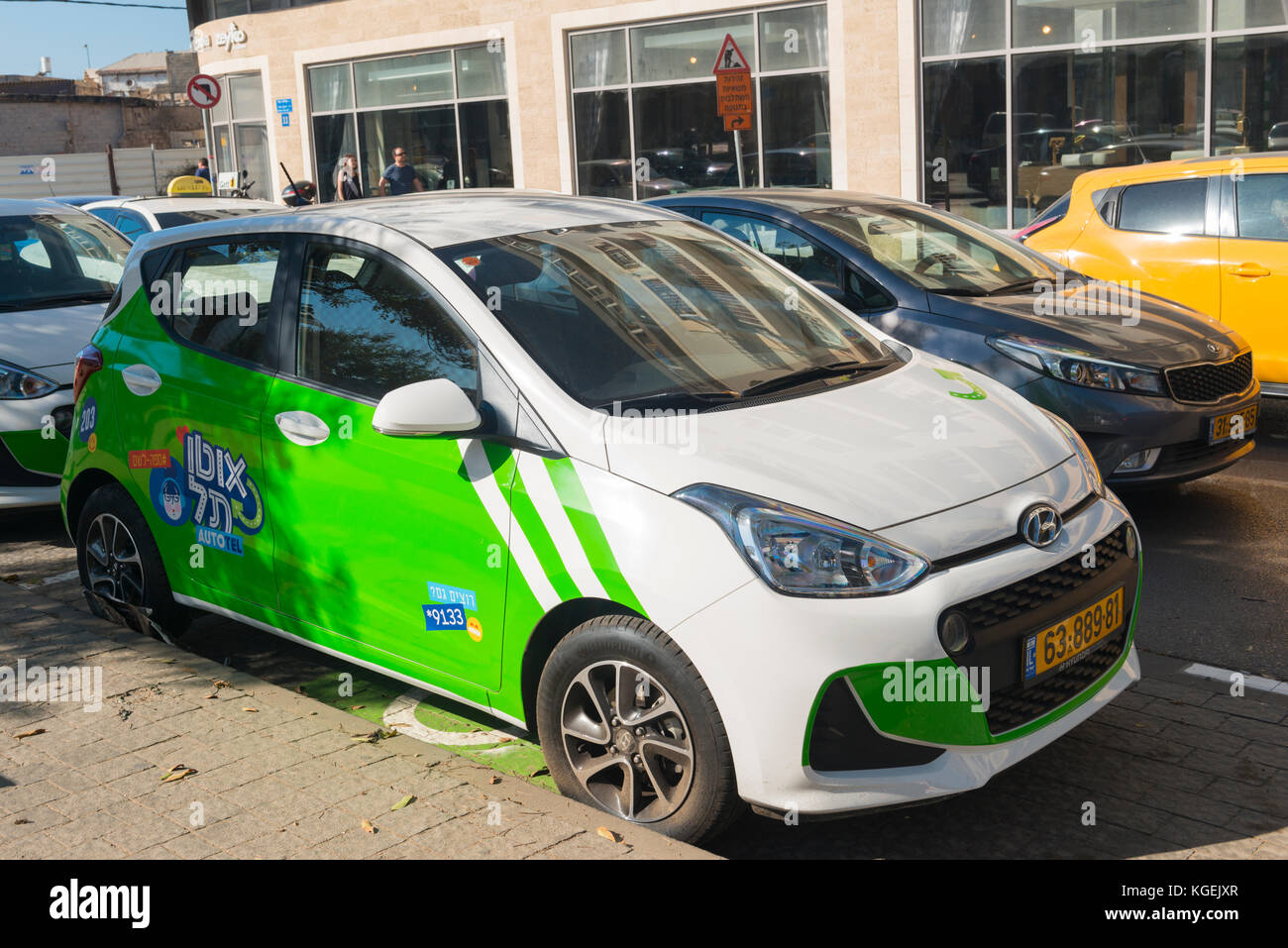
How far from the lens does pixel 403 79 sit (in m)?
24.3

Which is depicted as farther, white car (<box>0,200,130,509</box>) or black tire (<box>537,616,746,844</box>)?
white car (<box>0,200,130,509</box>)

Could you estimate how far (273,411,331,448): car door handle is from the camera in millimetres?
4270

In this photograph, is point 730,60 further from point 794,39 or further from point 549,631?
point 549,631

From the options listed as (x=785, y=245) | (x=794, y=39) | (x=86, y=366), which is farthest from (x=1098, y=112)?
(x=86, y=366)

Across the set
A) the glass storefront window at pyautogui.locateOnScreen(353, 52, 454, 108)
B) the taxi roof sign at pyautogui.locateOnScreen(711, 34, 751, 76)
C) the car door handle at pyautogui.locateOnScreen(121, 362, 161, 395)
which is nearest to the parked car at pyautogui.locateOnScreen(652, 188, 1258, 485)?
the car door handle at pyautogui.locateOnScreen(121, 362, 161, 395)

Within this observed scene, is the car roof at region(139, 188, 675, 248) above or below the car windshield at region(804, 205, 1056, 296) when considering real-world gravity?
above

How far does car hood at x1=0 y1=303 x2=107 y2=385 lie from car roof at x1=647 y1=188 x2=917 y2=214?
329cm

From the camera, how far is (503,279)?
163 inches

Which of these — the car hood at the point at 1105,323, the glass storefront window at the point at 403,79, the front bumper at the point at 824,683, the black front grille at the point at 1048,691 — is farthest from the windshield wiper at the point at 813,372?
the glass storefront window at the point at 403,79

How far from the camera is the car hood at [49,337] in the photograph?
7.17 meters

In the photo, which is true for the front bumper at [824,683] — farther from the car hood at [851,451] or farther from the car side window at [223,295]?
the car side window at [223,295]

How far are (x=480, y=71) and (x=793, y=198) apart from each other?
649 inches

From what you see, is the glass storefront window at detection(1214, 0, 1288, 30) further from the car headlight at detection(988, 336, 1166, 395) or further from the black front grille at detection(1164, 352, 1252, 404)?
the car headlight at detection(988, 336, 1166, 395)
